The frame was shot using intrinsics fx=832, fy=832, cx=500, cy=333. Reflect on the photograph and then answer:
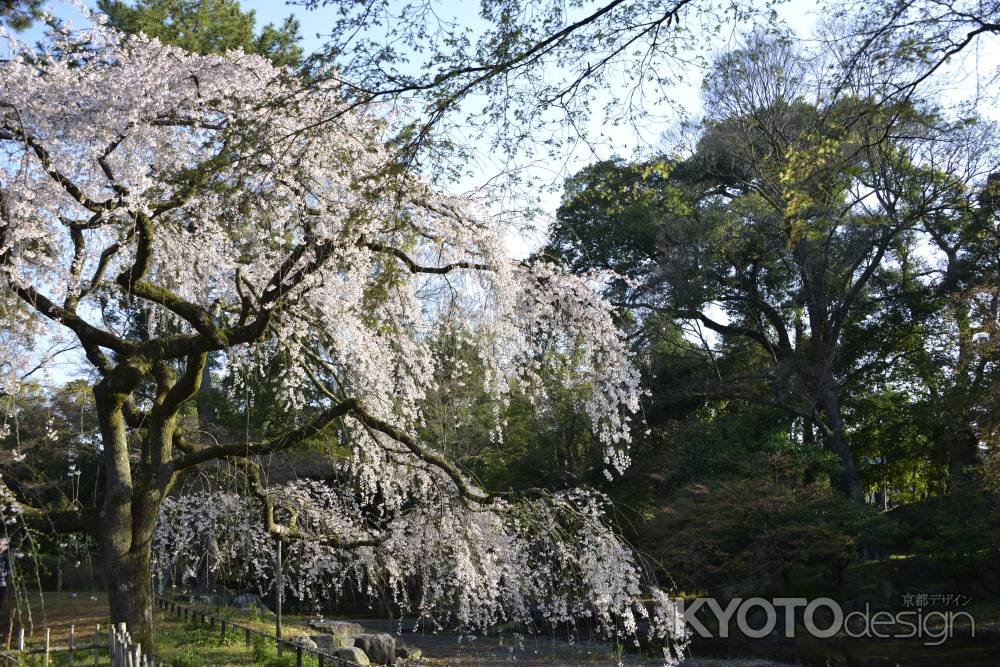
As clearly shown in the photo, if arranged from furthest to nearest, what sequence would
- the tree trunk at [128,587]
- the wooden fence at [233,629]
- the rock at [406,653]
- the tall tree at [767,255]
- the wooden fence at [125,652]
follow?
the tall tree at [767,255] < the rock at [406,653] < the wooden fence at [233,629] < the tree trunk at [128,587] < the wooden fence at [125,652]

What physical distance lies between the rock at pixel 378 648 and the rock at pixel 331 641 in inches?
4.5

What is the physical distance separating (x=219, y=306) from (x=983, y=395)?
12.0 meters

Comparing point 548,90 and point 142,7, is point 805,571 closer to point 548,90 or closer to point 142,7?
point 548,90

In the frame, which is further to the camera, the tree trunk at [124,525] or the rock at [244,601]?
the rock at [244,601]

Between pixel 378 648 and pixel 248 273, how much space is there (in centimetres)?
632

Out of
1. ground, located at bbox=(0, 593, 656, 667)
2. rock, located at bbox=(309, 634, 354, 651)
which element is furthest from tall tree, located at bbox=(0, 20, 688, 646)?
rock, located at bbox=(309, 634, 354, 651)

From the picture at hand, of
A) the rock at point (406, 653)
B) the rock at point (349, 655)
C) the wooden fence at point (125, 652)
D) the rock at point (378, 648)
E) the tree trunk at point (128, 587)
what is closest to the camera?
the wooden fence at point (125, 652)

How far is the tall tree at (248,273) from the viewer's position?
5.35 meters

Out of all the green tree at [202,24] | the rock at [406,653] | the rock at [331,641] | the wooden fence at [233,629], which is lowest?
the rock at [406,653]

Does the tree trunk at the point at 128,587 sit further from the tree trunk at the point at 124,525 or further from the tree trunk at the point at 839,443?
the tree trunk at the point at 839,443

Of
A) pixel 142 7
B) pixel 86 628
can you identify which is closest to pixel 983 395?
pixel 86 628

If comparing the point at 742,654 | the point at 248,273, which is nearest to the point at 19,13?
the point at 248,273

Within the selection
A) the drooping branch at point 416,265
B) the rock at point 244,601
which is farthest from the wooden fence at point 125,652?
the rock at point 244,601

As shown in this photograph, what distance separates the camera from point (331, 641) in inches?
412
